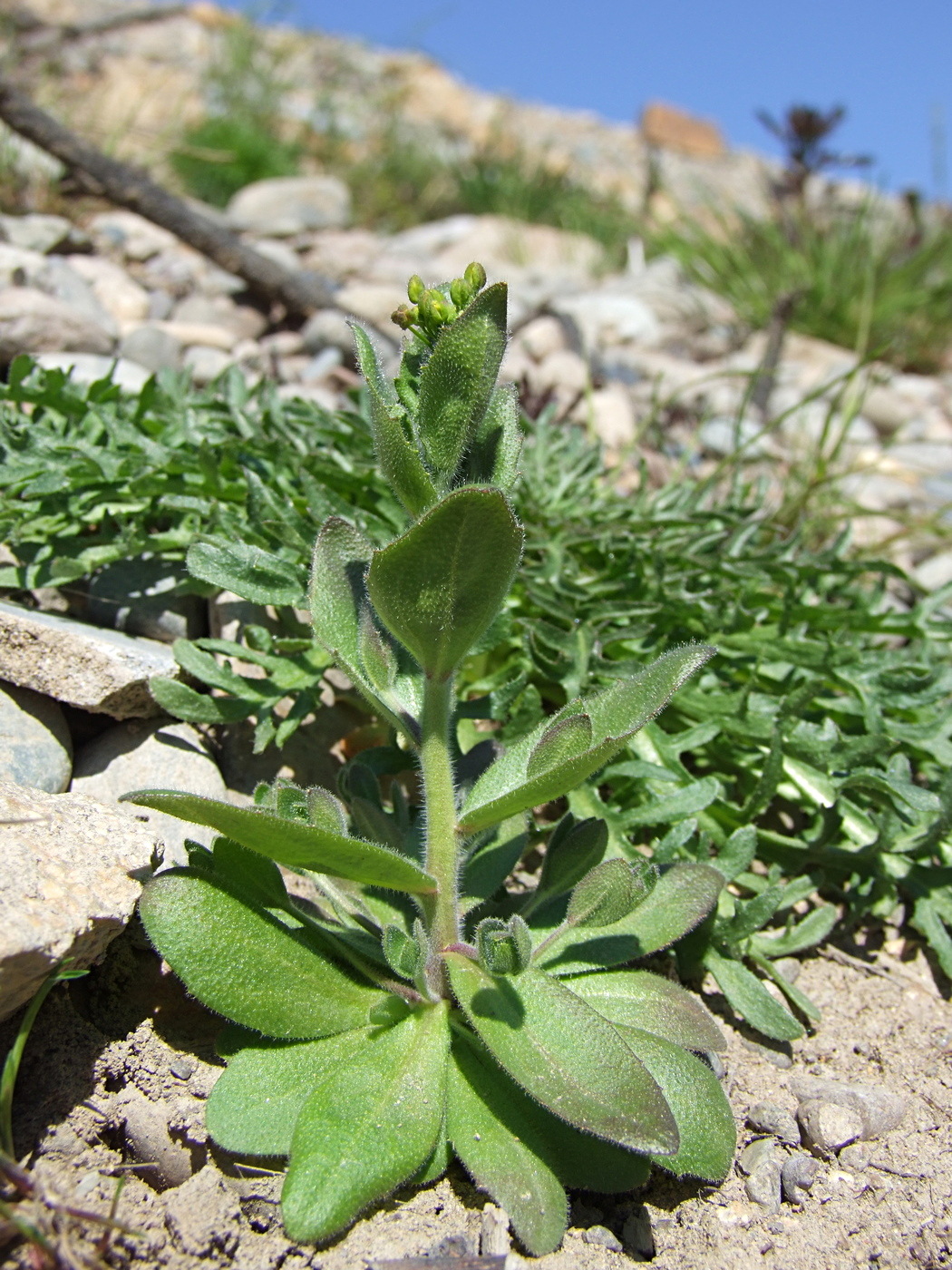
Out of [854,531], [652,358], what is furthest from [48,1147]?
[652,358]

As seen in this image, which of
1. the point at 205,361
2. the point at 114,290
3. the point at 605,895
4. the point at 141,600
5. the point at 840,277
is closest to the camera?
the point at 605,895

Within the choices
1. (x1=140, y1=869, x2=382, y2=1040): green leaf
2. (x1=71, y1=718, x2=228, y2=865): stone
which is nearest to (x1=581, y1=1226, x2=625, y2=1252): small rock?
(x1=140, y1=869, x2=382, y2=1040): green leaf

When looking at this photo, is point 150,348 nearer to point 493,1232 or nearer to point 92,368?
point 92,368

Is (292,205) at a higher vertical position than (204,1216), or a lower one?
higher

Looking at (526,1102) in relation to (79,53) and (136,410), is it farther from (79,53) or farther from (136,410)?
(79,53)

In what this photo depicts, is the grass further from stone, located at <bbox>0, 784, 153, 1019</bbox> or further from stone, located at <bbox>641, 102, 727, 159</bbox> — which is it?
stone, located at <bbox>641, 102, 727, 159</bbox>

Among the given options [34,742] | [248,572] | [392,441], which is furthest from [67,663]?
[392,441]
